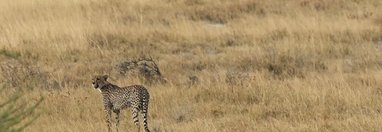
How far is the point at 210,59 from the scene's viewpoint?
12719mm

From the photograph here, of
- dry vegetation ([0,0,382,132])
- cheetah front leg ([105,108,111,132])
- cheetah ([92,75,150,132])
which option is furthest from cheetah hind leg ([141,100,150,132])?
dry vegetation ([0,0,382,132])

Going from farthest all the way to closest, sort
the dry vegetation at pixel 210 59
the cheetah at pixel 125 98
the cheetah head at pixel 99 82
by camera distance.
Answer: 1. the dry vegetation at pixel 210 59
2. the cheetah head at pixel 99 82
3. the cheetah at pixel 125 98

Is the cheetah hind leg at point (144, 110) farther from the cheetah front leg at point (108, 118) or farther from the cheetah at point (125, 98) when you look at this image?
the cheetah front leg at point (108, 118)

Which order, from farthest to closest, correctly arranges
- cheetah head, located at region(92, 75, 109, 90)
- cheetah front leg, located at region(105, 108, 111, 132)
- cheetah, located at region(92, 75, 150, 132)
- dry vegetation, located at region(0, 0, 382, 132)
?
dry vegetation, located at region(0, 0, 382, 132), cheetah head, located at region(92, 75, 109, 90), cheetah front leg, located at region(105, 108, 111, 132), cheetah, located at region(92, 75, 150, 132)

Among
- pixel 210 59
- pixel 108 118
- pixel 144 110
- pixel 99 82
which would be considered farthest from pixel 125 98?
pixel 210 59

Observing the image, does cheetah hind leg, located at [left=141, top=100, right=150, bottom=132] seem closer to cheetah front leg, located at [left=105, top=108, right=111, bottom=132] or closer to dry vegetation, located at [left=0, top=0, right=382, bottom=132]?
cheetah front leg, located at [left=105, top=108, right=111, bottom=132]

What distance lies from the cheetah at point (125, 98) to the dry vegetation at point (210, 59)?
0.44 m

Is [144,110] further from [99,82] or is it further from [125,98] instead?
[99,82]

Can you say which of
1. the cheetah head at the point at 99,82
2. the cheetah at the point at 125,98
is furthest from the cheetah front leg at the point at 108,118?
the cheetah head at the point at 99,82

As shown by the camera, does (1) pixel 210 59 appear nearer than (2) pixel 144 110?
No

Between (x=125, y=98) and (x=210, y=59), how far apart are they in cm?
495

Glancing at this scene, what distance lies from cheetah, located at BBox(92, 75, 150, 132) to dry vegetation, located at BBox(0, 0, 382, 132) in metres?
0.44

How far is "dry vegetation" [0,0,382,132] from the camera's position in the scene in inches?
347

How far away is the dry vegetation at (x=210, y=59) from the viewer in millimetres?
8812
